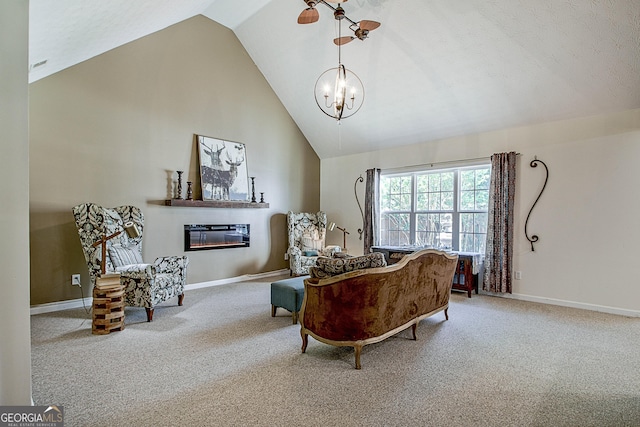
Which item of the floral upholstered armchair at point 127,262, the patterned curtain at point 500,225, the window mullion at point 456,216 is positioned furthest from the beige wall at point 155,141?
the patterned curtain at point 500,225

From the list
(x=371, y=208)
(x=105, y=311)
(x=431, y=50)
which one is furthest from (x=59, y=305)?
(x=431, y=50)

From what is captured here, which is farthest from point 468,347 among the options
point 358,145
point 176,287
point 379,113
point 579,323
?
point 358,145

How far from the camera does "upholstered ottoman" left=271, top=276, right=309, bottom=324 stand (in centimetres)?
366

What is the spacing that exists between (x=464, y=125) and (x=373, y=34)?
2069 millimetres

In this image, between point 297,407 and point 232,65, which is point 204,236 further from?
point 297,407

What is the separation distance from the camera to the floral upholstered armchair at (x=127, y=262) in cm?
Answer: 374

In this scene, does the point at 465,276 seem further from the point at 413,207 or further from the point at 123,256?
the point at 123,256

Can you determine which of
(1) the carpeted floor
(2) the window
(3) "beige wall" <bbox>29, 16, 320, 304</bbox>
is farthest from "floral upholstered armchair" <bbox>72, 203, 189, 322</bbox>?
(2) the window

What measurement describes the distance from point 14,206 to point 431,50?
4.67 m

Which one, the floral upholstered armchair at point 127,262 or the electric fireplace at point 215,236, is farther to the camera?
the electric fireplace at point 215,236

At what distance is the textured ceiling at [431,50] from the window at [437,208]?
2.41ft

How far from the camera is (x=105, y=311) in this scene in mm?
3340

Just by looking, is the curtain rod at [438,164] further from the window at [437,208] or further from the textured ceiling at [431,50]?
the textured ceiling at [431,50]

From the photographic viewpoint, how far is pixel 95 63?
4.38m
